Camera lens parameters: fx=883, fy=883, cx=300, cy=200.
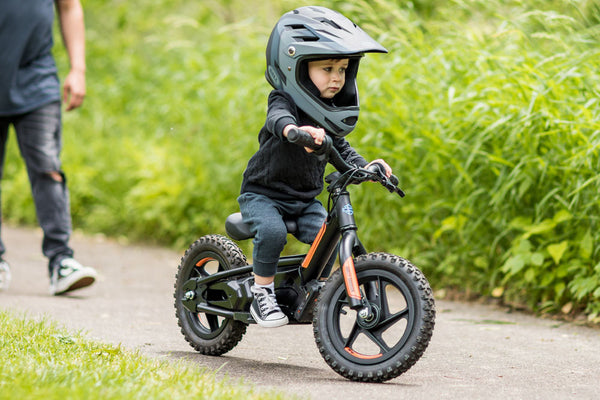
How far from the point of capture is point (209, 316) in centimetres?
479

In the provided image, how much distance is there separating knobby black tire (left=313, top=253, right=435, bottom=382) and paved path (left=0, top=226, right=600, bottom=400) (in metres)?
0.08

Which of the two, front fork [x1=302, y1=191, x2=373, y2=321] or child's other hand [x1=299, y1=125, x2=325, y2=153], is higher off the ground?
child's other hand [x1=299, y1=125, x2=325, y2=153]

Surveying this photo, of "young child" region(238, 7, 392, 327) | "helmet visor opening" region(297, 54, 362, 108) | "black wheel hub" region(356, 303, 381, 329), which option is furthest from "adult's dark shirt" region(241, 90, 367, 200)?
"black wheel hub" region(356, 303, 381, 329)

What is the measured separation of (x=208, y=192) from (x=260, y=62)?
1.43 meters

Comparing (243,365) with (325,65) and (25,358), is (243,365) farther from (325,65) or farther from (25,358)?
(325,65)

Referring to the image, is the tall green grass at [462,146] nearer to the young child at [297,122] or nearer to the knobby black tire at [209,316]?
the young child at [297,122]

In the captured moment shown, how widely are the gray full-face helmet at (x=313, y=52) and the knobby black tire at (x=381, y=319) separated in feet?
2.27

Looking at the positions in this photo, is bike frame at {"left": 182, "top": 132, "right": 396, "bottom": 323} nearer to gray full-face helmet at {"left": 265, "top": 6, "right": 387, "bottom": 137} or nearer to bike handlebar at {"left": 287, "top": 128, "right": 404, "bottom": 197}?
bike handlebar at {"left": 287, "top": 128, "right": 404, "bottom": 197}

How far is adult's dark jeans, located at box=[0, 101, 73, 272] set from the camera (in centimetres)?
619

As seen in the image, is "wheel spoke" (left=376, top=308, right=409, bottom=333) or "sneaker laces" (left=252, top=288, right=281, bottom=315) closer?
"wheel spoke" (left=376, top=308, right=409, bottom=333)

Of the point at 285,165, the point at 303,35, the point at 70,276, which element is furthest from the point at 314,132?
the point at 70,276

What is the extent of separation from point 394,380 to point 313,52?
1.52 m

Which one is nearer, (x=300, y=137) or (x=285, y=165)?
(x=300, y=137)

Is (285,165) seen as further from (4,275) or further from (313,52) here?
(4,275)
